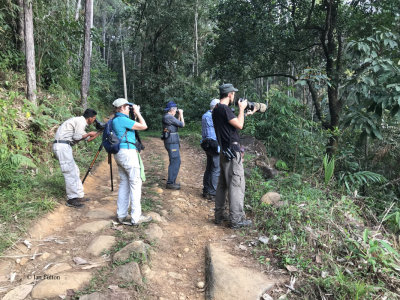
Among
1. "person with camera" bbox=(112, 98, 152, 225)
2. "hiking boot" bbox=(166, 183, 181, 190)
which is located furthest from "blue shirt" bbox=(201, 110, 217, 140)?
"person with camera" bbox=(112, 98, 152, 225)

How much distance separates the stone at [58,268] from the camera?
3048 millimetres

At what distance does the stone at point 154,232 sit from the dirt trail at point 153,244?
6cm

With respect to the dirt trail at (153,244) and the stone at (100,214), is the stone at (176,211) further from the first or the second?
the stone at (100,214)

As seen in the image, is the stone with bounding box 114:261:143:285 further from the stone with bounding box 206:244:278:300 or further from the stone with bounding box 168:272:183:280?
the stone with bounding box 206:244:278:300

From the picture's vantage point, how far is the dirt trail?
3.00m

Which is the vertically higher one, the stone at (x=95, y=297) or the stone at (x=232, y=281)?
the stone at (x=95, y=297)

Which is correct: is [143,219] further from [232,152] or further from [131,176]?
[232,152]

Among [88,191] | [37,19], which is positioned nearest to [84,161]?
[88,191]

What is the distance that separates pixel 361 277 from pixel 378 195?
13.3 feet

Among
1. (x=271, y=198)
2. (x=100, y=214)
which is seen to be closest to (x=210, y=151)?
(x=271, y=198)

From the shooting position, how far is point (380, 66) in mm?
4594

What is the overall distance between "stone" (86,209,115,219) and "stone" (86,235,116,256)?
0.76 metres

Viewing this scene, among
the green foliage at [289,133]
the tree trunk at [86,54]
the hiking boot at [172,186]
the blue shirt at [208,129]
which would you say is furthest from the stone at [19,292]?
the tree trunk at [86,54]

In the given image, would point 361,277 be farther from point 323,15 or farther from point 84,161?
point 323,15
